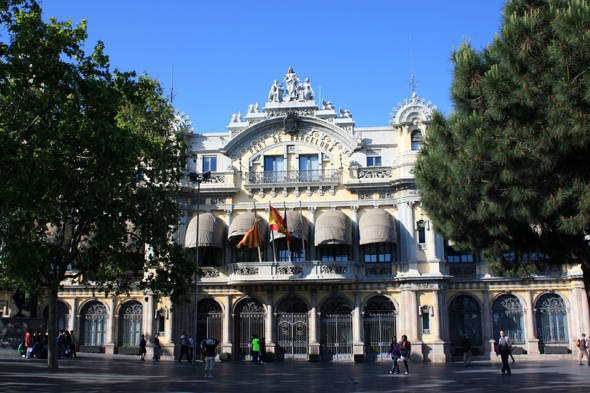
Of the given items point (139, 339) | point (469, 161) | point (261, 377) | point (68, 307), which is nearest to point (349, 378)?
point (261, 377)

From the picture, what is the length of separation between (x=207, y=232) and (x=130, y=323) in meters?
8.03

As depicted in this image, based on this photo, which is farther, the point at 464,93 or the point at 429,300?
the point at 429,300

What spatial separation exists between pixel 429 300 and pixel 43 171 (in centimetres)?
2332

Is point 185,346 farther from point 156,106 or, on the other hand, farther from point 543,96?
point 543,96

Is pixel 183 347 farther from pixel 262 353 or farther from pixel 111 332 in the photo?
pixel 111 332

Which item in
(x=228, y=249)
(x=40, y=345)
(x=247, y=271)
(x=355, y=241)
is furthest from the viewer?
(x=228, y=249)

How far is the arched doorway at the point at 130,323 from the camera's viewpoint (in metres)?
36.5

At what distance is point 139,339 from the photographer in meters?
36.4

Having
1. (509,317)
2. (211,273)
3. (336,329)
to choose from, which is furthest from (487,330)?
(211,273)

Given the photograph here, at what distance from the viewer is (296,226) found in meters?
35.2

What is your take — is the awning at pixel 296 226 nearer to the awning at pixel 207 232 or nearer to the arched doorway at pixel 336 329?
the awning at pixel 207 232

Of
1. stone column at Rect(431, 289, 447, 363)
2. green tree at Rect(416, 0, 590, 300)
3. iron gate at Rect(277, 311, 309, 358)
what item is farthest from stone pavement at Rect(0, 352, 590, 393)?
iron gate at Rect(277, 311, 309, 358)

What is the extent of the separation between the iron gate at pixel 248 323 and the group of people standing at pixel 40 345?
9829 millimetres

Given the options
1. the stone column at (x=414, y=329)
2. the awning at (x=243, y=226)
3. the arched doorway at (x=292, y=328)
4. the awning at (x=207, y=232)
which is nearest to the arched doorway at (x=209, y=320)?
the arched doorway at (x=292, y=328)
